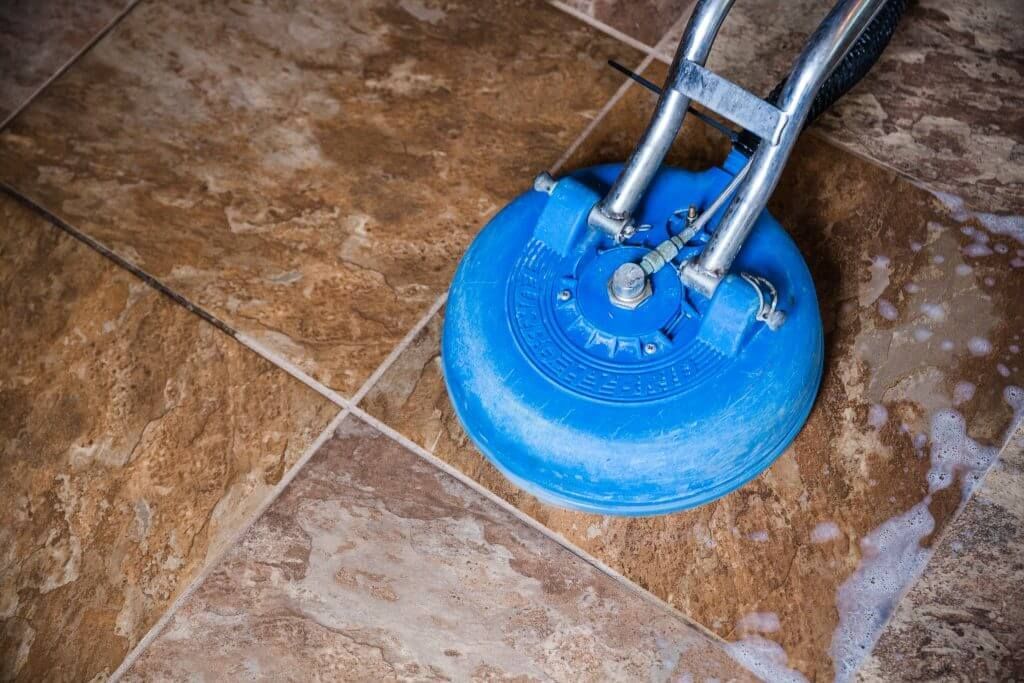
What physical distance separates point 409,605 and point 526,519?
0.13m

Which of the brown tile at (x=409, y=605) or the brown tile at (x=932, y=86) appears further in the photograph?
the brown tile at (x=932, y=86)

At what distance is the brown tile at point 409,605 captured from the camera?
2.91ft

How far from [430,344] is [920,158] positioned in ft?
1.93

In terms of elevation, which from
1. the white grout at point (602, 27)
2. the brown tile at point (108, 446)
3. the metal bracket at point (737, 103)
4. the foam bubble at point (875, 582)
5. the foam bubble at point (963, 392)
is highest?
the metal bracket at point (737, 103)

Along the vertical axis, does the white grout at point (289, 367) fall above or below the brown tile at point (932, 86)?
below

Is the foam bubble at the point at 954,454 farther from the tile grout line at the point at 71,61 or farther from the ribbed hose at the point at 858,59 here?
the tile grout line at the point at 71,61

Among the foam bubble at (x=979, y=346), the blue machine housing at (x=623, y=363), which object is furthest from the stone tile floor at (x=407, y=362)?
the blue machine housing at (x=623, y=363)

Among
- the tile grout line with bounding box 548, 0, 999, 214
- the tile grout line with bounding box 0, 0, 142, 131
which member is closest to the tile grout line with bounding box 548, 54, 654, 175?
the tile grout line with bounding box 548, 0, 999, 214

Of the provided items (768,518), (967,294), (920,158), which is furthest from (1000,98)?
(768,518)

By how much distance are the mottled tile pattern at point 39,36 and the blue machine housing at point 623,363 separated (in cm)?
67

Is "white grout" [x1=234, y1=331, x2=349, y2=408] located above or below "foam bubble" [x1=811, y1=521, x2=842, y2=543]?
below

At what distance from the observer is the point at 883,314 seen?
40.2 inches

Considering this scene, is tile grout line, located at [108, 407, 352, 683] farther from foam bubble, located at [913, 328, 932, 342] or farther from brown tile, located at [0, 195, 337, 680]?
foam bubble, located at [913, 328, 932, 342]

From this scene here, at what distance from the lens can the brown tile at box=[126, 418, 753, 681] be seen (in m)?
0.89
